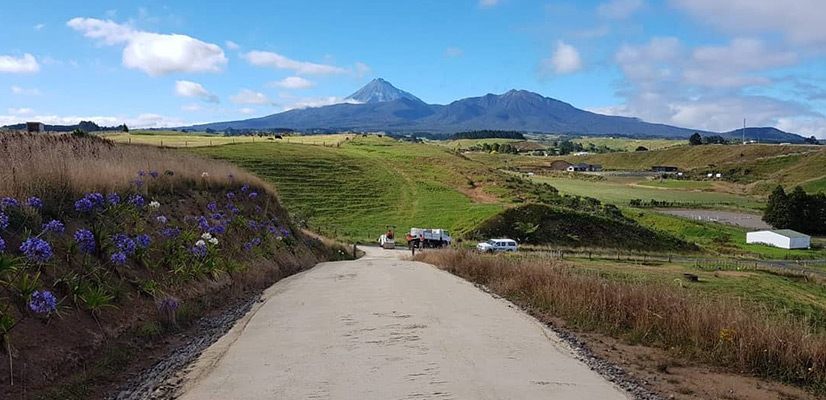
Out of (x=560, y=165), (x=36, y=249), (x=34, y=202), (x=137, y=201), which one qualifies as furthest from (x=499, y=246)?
(x=560, y=165)

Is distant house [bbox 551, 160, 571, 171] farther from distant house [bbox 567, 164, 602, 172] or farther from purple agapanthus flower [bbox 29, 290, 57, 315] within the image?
purple agapanthus flower [bbox 29, 290, 57, 315]

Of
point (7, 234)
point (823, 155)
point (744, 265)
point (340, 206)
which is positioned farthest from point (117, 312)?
point (823, 155)

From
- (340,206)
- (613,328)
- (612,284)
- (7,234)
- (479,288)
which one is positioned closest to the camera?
(7,234)

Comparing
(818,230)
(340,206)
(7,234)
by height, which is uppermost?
(7,234)

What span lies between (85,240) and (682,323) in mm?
9121

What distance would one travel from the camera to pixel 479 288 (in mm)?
14414

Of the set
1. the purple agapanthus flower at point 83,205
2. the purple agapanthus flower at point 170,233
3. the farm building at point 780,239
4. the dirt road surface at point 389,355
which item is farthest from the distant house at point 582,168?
the purple agapanthus flower at point 83,205

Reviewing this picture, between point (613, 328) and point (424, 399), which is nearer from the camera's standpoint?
point (424, 399)

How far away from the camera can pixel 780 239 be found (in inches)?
2640

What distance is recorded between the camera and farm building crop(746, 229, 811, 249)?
218 feet

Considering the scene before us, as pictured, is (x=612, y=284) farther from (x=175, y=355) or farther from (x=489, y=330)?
(x=175, y=355)

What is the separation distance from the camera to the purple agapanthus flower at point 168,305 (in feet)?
31.0

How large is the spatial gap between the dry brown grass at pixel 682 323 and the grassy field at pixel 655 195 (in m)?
85.5

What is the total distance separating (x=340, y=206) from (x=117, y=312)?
5600 centimetres
